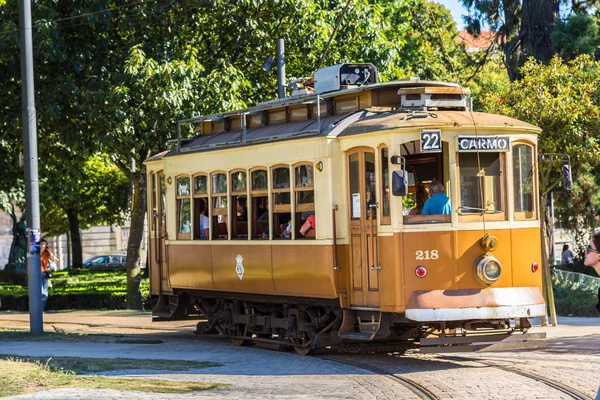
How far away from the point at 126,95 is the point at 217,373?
11.1 metres

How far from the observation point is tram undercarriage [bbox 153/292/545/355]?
14.5 m

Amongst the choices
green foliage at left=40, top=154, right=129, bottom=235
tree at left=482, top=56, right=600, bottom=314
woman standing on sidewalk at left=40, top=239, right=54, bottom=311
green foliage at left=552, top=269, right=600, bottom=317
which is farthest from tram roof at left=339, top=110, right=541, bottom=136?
green foliage at left=40, top=154, right=129, bottom=235

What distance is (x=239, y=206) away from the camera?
699 inches

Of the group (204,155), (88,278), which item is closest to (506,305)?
(204,155)

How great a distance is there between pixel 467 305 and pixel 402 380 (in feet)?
4.68

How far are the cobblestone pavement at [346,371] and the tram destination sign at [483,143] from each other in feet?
9.08

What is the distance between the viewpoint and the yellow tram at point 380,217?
47.1ft

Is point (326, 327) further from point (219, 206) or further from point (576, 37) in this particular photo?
point (576, 37)

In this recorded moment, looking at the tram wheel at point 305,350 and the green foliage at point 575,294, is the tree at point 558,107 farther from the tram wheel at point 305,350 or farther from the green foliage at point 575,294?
the tram wheel at point 305,350

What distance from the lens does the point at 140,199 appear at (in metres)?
28.8

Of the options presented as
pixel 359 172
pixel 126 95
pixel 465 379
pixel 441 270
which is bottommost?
pixel 465 379

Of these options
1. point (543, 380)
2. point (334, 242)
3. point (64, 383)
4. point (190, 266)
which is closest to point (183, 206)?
point (190, 266)

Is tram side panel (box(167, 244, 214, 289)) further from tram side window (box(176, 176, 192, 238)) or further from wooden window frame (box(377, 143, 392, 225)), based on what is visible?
wooden window frame (box(377, 143, 392, 225))

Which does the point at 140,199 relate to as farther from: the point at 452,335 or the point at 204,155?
the point at 452,335
